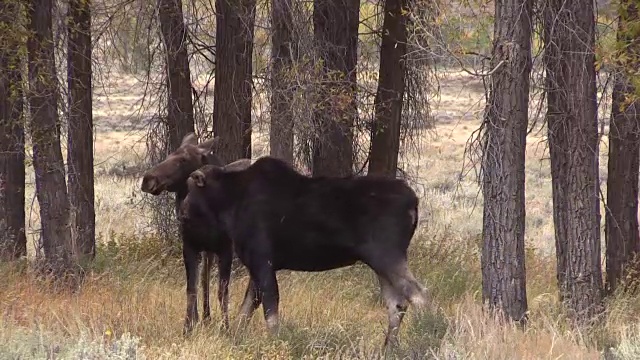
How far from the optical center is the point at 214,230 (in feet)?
29.3

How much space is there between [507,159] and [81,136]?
6.59m

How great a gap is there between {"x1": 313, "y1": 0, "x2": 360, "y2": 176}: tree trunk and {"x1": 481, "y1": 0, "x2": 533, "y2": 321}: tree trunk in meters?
3.33

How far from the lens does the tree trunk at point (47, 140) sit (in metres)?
10.1

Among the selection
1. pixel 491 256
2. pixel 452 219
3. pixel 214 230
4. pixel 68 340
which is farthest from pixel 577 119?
pixel 452 219

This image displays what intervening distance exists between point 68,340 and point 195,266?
1.75m

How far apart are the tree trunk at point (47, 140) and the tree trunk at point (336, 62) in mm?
3267

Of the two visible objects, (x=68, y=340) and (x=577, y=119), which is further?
(x=577, y=119)

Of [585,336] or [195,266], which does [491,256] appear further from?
[195,266]

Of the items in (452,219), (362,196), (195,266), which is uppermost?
(362,196)

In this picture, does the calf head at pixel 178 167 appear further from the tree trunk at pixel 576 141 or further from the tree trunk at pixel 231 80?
the tree trunk at pixel 576 141

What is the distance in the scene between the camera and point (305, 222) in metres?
8.73

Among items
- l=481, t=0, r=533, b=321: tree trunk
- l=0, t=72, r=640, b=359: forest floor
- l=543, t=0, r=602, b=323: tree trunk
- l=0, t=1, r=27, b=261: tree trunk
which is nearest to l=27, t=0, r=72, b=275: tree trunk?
l=0, t=1, r=27, b=261: tree trunk

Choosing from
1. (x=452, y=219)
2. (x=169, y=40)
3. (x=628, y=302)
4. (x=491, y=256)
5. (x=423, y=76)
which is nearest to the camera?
(x=491, y=256)

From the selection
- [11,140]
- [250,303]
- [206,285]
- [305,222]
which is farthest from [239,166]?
[11,140]
